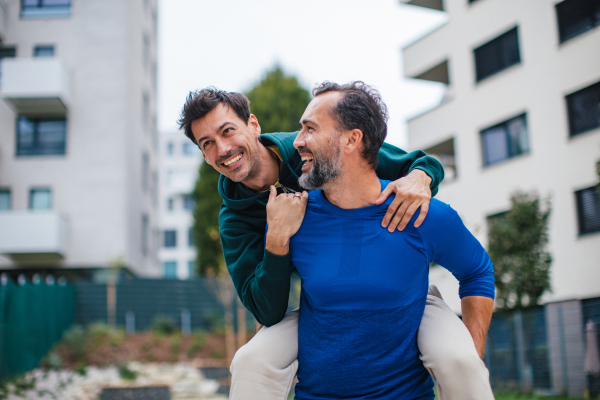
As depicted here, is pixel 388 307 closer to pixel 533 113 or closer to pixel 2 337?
pixel 2 337

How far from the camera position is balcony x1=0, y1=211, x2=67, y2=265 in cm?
1950

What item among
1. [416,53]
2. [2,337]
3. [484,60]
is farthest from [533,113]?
[2,337]

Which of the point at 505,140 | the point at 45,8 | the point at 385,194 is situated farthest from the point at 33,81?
the point at 385,194

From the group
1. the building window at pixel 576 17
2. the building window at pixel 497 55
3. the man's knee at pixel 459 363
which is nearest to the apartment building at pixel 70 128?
the building window at pixel 497 55

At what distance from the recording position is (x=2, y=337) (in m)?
11.1

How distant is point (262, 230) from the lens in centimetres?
349

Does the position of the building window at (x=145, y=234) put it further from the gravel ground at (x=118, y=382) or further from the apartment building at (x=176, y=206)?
the apartment building at (x=176, y=206)

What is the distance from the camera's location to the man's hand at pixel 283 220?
9.86 ft

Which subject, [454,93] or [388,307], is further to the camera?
[454,93]

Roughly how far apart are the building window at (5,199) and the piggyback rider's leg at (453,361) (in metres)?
20.5

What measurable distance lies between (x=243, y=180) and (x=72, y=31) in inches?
811

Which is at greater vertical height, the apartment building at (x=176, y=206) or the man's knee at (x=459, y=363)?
the apartment building at (x=176, y=206)

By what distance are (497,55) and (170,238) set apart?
138 feet

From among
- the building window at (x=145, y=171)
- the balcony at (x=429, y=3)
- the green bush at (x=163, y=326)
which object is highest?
the balcony at (x=429, y=3)
